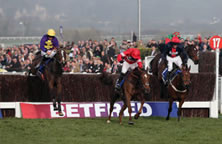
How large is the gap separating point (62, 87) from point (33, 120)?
6.01ft

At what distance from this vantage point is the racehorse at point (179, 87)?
12.8 meters

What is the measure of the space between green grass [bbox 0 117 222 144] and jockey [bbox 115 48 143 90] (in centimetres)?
130

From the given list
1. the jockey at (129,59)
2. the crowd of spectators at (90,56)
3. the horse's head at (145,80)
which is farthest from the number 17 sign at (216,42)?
the horse's head at (145,80)

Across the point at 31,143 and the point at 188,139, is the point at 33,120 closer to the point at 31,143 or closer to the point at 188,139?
the point at 31,143

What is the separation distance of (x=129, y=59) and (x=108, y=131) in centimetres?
237

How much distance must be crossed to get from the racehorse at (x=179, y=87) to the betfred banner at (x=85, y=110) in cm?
80

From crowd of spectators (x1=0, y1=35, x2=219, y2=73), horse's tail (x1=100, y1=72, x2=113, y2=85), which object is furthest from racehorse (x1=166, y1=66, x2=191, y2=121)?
crowd of spectators (x1=0, y1=35, x2=219, y2=73)

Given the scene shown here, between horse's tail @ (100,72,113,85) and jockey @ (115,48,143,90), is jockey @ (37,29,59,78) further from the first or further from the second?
jockey @ (115,48,143,90)

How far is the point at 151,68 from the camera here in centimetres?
1491

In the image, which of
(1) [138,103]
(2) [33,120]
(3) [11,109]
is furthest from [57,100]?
(1) [138,103]

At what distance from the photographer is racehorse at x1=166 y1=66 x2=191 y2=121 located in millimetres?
12752

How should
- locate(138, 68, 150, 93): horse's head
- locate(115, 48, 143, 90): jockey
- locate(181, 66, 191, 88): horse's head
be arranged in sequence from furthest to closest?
locate(181, 66, 191, 88): horse's head → locate(115, 48, 143, 90): jockey → locate(138, 68, 150, 93): horse's head

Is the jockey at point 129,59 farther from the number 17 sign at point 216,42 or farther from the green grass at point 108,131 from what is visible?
the number 17 sign at point 216,42

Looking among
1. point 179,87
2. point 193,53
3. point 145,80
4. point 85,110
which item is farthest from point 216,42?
point 85,110
